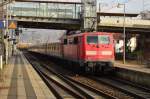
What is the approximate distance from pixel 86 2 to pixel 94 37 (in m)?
56.8

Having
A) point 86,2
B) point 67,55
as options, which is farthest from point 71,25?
point 67,55

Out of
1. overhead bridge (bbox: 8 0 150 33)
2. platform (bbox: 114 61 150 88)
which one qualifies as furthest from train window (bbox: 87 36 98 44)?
overhead bridge (bbox: 8 0 150 33)

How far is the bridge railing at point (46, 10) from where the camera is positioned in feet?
304

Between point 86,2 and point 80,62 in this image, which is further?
point 86,2

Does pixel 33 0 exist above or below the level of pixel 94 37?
above

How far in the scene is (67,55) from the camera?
Result: 38219 millimetres

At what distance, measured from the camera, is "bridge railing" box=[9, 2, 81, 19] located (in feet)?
304

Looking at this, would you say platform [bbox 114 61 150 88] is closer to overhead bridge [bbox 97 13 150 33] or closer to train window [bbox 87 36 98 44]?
train window [bbox 87 36 98 44]

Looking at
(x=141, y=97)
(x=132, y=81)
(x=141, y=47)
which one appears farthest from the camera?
(x=141, y=47)

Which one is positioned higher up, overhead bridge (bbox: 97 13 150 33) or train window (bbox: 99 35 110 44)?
overhead bridge (bbox: 97 13 150 33)

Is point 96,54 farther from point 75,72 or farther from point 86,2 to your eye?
point 86,2

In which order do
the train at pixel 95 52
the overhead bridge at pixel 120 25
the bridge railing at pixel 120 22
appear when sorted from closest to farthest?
the train at pixel 95 52 < the bridge railing at pixel 120 22 < the overhead bridge at pixel 120 25

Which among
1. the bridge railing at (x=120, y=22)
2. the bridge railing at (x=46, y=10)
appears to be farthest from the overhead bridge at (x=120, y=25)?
the bridge railing at (x=46, y=10)

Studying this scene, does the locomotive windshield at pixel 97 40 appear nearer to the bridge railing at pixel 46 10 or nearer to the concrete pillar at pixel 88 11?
the concrete pillar at pixel 88 11
